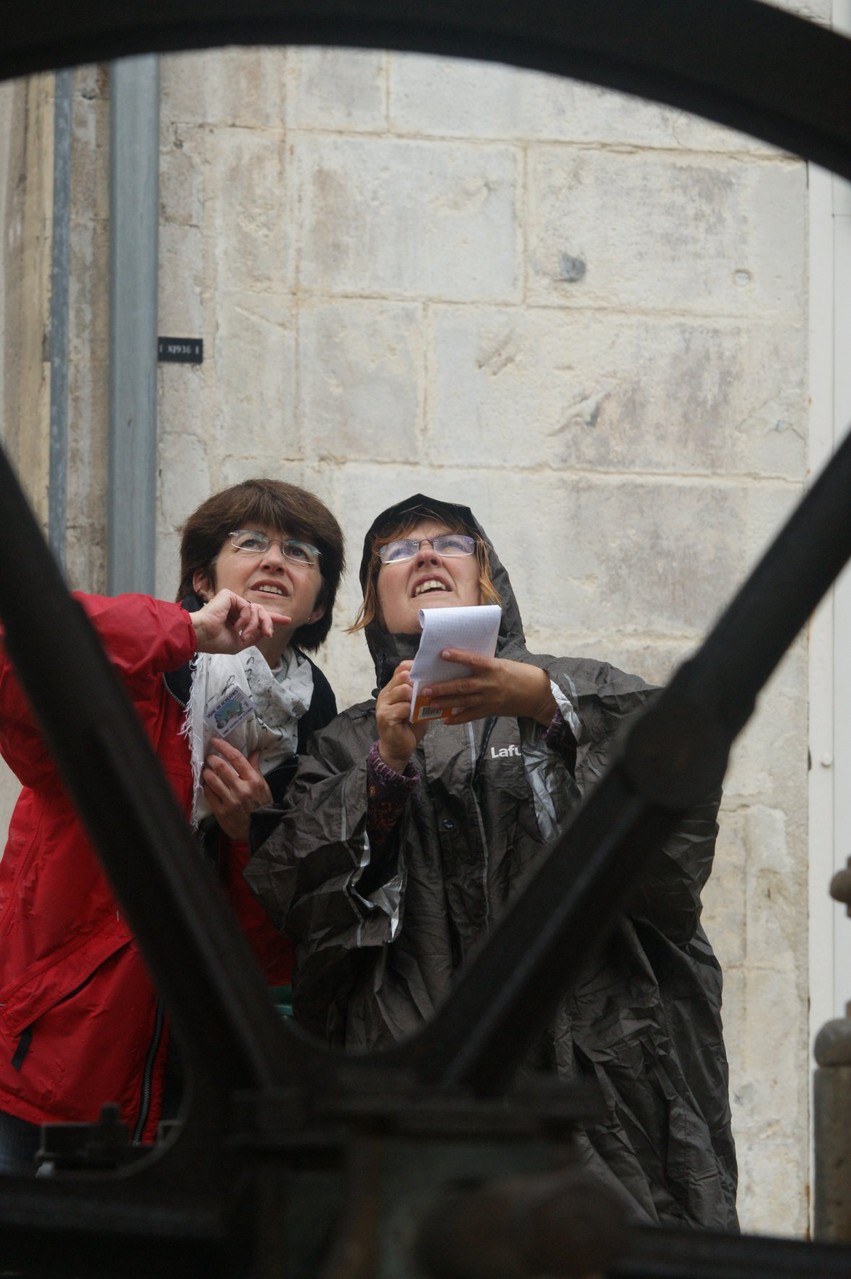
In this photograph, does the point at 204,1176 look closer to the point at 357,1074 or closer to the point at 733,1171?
the point at 357,1074

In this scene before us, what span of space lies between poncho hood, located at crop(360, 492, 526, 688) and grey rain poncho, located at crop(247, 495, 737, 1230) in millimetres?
277

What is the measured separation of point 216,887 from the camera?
53.4 inches

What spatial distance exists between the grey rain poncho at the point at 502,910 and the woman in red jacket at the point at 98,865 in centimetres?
17

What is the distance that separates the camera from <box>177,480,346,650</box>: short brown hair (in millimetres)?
3426

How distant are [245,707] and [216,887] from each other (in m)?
1.80

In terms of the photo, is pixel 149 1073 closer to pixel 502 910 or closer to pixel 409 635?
pixel 502 910

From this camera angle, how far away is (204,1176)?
1306 millimetres

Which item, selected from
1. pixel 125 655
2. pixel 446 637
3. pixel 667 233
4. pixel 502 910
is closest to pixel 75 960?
pixel 125 655

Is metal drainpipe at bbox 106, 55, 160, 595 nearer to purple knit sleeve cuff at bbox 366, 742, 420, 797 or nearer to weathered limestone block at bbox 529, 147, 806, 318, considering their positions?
weathered limestone block at bbox 529, 147, 806, 318

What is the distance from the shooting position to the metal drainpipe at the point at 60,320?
489 cm

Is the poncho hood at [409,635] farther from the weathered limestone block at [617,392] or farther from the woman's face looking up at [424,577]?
the weathered limestone block at [617,392]

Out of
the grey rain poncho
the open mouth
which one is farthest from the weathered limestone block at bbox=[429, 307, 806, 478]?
the grey rain poncho

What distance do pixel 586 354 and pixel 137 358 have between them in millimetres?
1321

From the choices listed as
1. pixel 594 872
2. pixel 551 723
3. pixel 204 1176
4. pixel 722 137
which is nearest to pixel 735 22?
pixel 594 872
